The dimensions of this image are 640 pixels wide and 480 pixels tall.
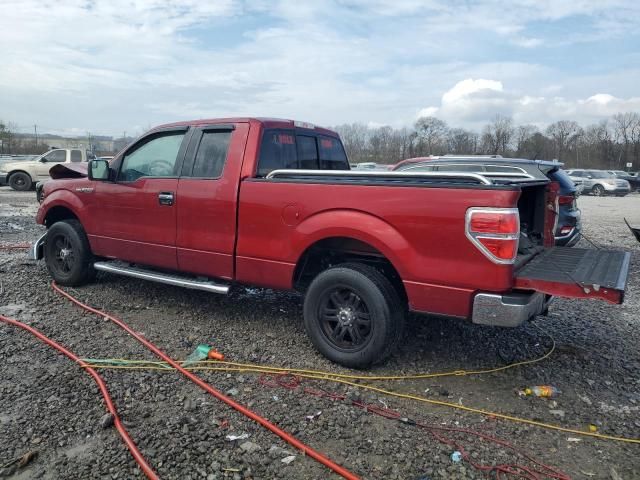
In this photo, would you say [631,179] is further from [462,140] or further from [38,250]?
[38,250]

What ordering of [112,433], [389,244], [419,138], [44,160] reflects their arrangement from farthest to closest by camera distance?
[419,138], [44,160], [389,244], [112,433]

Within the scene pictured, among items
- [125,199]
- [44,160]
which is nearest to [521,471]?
[125,199]

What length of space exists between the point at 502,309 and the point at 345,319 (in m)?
1.20

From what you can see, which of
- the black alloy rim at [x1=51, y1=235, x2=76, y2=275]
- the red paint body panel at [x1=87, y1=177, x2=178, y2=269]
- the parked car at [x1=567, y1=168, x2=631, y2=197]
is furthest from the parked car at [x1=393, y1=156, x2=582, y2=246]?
the parked car at [x1=567, y1=168, x2=631, y2=197]

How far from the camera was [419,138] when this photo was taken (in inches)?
2344

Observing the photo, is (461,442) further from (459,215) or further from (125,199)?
(125,199)

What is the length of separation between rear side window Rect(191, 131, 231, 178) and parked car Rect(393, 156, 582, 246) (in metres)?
3.63

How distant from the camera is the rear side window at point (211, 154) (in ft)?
15.5

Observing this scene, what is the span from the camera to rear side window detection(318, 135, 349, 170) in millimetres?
5586

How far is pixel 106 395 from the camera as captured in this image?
3414 millimetres

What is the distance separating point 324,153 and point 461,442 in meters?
3.44

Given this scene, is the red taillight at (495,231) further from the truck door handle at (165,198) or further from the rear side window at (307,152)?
the truck door handle at (165,198)

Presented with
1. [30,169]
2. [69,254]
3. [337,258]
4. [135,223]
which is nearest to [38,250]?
[69,254]

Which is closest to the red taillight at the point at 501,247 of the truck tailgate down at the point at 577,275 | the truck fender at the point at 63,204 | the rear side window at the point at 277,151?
the truck tailgate down at the point at 577,275
